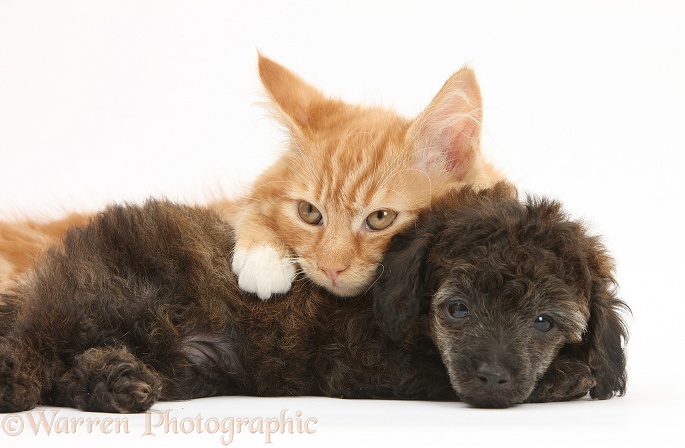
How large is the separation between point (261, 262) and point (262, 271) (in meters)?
0.05

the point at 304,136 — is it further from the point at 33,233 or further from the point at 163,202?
the point at 33,233

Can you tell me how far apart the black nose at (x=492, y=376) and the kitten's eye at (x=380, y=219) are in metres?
0.86

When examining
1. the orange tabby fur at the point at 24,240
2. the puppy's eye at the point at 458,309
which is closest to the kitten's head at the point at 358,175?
the puppy's eye at the point at 458,309

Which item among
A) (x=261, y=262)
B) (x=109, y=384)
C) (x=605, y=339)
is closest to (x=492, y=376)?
(x=605, y=339)

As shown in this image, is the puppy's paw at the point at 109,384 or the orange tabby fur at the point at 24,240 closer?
the puppy's paw at the point at 109,384

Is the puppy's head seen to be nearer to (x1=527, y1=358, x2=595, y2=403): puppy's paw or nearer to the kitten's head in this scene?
(x1=527, y1=358, x2=595, y2=403): puppy's paw

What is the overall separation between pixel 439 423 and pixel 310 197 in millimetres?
1351

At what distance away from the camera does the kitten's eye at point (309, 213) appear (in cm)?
358

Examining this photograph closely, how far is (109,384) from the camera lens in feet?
8.93

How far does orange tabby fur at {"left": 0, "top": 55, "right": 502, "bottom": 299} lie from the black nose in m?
0.69

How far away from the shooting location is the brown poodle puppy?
281cm

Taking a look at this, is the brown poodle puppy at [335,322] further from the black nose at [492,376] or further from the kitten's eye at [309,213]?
the kitten's eye at [309,213]

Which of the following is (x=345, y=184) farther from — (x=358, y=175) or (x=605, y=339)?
(x=605, y=339)

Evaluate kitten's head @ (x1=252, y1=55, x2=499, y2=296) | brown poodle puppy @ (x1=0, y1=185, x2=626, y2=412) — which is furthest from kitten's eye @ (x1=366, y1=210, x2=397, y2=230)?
brown poodle puppy @ (x1=0, y1=185, x2=626, y2=412)
